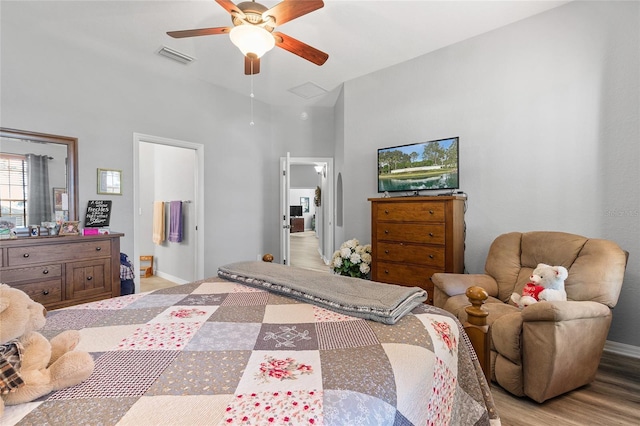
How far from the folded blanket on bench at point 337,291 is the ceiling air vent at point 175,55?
2660 millimetres

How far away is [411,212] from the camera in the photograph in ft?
9.86

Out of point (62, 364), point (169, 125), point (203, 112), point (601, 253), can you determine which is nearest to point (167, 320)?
point (62, 364)

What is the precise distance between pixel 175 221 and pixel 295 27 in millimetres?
3266

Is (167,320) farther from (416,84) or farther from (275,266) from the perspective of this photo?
(416,84)

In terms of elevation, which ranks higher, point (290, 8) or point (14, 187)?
point (290, 8)

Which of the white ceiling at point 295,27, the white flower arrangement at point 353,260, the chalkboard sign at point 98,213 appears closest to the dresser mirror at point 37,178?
the chalkboard sign at point 98,213

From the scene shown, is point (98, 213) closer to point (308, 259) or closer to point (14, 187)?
point (14, 187)

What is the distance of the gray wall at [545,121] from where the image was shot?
2.35 meters

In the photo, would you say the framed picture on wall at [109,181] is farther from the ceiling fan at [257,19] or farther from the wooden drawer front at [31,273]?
the ceiling fan at [257,19]

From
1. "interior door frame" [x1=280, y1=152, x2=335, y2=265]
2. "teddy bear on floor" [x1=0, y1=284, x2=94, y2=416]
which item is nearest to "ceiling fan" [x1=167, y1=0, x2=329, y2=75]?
"teddy bear on floor" [x1=0, y1=284, x2=94, y2=416]

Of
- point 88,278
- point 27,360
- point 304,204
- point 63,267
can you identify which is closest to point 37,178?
point 63,267

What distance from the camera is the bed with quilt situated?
25.5 inches

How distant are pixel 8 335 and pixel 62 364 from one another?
127 millimetres

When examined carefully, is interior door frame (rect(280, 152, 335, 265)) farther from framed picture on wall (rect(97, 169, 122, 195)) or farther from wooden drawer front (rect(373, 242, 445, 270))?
framed picture on wall (rect(97, 169, 122, 195))
